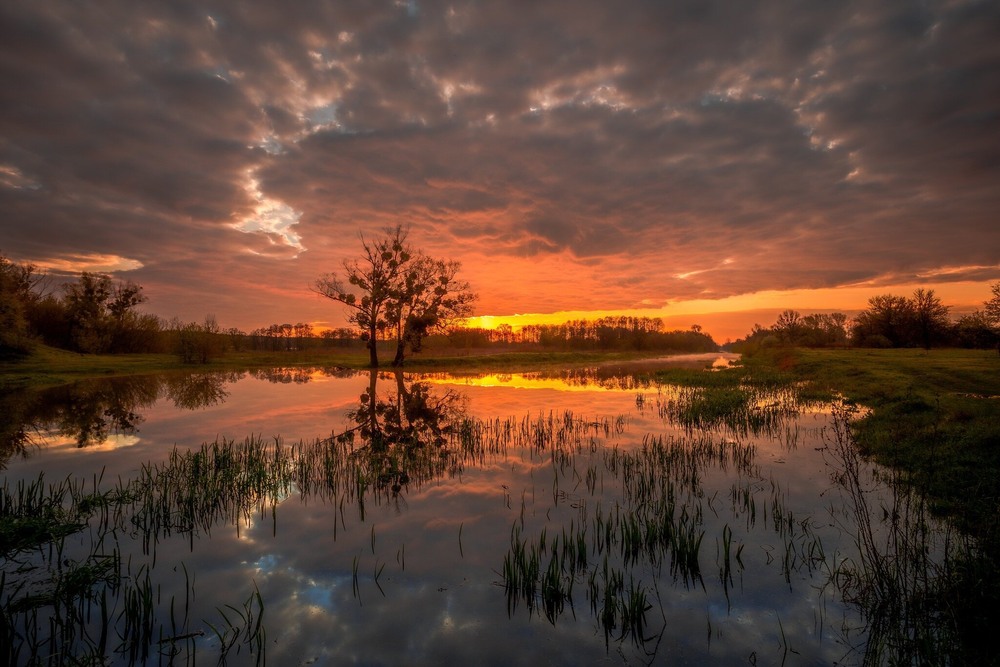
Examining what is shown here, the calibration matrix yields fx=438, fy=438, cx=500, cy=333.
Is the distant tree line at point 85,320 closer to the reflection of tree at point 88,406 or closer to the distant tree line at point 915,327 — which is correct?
the reflection of tree at point 88,406

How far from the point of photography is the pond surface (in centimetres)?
447

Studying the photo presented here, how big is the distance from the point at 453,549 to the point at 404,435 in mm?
8308

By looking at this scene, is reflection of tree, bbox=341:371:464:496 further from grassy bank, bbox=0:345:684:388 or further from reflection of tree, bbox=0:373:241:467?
grassy bank, bbox=0:345:684:388

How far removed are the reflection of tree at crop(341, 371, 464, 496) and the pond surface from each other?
125mm

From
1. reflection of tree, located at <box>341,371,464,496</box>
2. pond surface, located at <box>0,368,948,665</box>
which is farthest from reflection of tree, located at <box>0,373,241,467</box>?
reflection of tree, located at <box>341,371,464,496</box>

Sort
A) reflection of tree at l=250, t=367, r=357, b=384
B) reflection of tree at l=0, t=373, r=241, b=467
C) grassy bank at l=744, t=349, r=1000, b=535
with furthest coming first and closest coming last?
reflection of tree at l=250, t=367, r=357, b=384 < reflection of tree at l=0, t=373, r=241, b=467 < grassy bank at l=744, t=349, r=1000, b=535

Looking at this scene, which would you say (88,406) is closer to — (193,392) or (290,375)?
(193,392)

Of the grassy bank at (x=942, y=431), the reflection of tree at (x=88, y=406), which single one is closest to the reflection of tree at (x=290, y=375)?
the reflection of tree at (x=88, y=406)

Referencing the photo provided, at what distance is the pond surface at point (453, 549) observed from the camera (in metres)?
4.47

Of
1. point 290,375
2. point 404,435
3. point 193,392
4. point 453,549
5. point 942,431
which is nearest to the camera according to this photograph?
point 453,549

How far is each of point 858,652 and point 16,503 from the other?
13.1m

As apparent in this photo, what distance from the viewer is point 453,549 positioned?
6.41m

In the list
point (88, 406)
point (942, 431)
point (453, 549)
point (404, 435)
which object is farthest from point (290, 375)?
point (942, 431)

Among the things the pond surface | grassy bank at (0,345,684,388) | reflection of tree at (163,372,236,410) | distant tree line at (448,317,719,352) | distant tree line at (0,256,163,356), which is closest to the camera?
the pond surface
